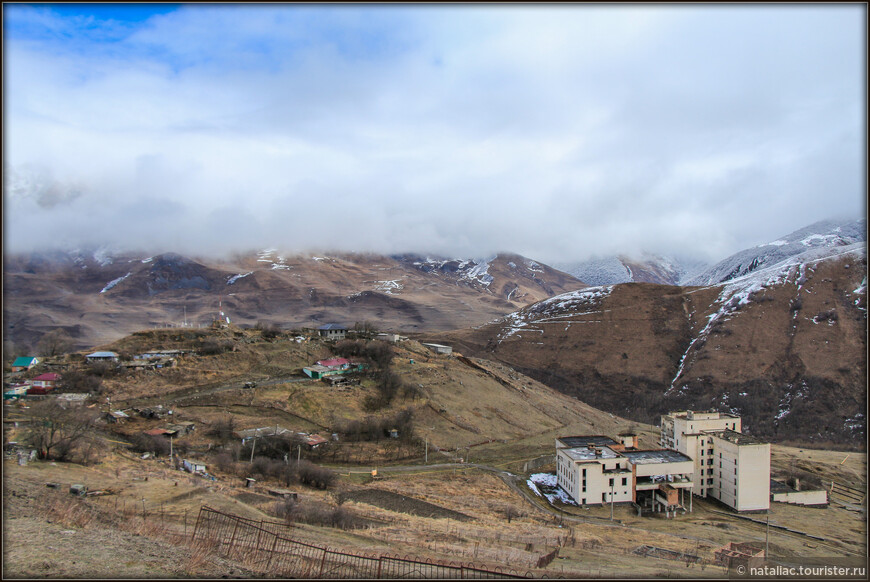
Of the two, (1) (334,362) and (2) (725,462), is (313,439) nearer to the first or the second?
(1) (334,362)

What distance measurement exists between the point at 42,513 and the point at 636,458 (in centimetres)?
4103

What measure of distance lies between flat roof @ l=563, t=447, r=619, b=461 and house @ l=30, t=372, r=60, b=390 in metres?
52.0

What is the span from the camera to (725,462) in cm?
4338

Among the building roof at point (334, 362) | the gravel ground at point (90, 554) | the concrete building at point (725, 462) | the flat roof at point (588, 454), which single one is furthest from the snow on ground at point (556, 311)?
the gravel ground at point (90, 554)

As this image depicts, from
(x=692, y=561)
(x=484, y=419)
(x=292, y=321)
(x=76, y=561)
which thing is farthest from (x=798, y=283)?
(x=292, y=321)

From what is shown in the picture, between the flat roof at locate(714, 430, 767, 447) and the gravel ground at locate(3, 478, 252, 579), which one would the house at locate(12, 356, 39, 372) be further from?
the flat roof at locate(714, 430, 767, 447)

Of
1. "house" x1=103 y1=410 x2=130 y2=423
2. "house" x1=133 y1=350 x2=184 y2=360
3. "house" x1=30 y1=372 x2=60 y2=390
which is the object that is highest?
"house" x1=133 y1=350 x2=184 y2=360

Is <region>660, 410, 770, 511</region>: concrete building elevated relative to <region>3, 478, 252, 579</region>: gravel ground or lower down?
lower down

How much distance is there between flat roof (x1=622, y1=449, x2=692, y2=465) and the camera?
41.5m

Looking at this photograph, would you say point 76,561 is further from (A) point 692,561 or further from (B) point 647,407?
(B) point 647,407

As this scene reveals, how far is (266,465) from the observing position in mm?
34188

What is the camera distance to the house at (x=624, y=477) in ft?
127

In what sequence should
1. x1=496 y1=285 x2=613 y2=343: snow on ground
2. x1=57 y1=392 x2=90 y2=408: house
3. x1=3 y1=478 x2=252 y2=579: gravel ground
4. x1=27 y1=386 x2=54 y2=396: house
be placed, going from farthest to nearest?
x1=496 y1=285 x2=613 y2=343: snow on ground < x1=27 y1=386 x2=54 y2=396: house < x1=57 y1=392 x2=90 y2=408: house < x1=3 y1=478 x2=252 y2=579: gravel ground

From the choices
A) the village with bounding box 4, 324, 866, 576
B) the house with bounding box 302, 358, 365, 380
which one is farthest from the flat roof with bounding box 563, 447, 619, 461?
the house with bounding box 302, 358, 365, 380
